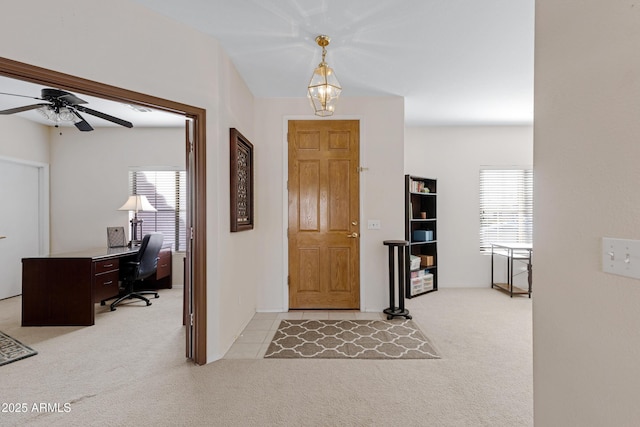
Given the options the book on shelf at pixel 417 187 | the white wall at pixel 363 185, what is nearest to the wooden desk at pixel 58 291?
the white wall at pixel 363 185

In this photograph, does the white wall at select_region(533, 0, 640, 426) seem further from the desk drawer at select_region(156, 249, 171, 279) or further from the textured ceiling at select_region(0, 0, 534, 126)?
the desk drawer at select_region(156, 249, 171, 279)

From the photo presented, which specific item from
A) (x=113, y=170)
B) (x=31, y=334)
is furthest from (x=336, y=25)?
(x=113, y=170)

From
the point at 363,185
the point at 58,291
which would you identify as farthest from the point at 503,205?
the point at 58,291

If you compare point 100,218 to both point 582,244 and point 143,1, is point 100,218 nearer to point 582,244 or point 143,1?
point 143,1

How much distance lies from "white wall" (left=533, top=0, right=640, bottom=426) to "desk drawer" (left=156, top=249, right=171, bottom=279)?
4942mm

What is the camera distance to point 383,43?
8.87 ft

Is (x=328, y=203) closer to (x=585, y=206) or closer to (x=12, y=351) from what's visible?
(x=585, y=206)

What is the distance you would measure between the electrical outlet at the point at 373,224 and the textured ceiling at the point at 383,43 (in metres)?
1.56

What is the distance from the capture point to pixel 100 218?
16.9ft

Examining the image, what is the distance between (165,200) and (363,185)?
3470 millimetres

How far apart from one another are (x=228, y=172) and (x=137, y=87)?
3.16ft

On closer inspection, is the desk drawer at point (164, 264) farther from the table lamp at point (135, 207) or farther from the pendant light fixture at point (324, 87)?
the pendant light fixture at point (324, 87)

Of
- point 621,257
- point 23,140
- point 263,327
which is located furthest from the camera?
point 23,140

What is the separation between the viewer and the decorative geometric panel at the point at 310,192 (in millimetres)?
3912
